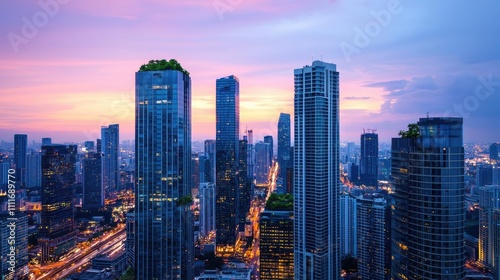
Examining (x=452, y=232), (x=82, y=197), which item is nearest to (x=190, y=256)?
(x=452, y=232)

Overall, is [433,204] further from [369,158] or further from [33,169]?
[369,158]

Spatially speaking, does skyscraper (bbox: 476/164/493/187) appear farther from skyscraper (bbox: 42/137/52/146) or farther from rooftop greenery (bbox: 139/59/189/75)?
skyscraper (bbox: 42/137/52/146)

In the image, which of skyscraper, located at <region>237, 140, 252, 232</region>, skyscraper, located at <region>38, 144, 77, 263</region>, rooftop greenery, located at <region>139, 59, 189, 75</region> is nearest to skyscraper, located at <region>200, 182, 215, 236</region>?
skyscraper, located at <region>237, 140, 252, 232</region>

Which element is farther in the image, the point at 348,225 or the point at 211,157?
the point at 211,157

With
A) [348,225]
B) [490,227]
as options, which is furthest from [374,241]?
[490,227]

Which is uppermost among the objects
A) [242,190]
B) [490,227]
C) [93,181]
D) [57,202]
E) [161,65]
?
[161,65]

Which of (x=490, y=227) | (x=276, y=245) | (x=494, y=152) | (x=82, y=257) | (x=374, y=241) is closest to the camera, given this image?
(x=374, y=241)

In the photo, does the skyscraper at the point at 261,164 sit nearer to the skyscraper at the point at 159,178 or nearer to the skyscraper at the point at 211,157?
the skyscraper at the point at 211,157
